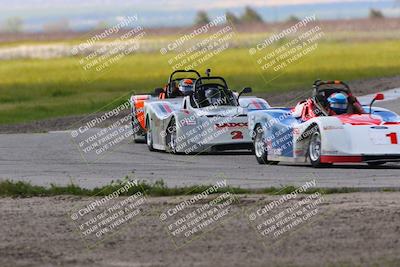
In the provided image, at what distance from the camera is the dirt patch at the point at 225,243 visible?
39.0 feet

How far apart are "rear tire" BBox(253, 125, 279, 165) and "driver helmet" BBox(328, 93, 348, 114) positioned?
156 cm

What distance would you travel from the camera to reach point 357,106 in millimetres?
21156

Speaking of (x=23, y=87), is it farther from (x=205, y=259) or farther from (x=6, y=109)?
(x=205, y=259)

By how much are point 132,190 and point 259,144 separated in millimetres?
6188

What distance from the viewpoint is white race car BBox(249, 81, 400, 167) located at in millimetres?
20000

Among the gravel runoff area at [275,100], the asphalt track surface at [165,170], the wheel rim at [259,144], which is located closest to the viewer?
the asphalt track surface at [165,170]

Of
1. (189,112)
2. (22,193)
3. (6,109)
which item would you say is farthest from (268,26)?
(22,193)

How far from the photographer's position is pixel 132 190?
54.6 ft

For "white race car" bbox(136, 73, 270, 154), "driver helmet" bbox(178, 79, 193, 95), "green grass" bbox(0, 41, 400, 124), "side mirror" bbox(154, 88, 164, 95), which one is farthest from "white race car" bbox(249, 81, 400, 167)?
"green grass" bbox(0, 41, 400, 124)

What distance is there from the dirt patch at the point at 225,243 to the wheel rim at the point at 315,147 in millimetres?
5455

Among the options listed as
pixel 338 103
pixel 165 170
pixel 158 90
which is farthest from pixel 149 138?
pixel 338 103

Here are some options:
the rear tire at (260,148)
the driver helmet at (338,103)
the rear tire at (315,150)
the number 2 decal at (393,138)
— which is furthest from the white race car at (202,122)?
the number 2 decal at (393,138)

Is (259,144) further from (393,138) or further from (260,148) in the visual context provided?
(393,138)

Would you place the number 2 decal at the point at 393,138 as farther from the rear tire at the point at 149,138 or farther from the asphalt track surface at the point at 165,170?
the rear tire at the point at 149,138
